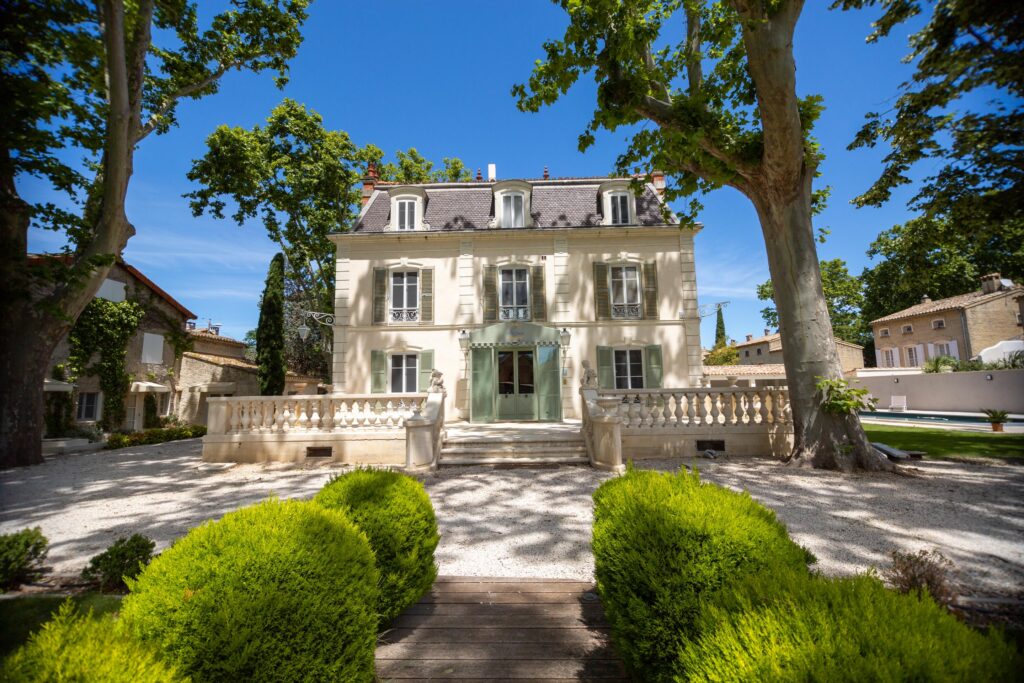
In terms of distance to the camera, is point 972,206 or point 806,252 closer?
point 972,206

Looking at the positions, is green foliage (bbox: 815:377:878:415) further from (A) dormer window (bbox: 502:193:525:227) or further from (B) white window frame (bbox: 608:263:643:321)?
(A) dormer window (bbox: 502:193:525:227)

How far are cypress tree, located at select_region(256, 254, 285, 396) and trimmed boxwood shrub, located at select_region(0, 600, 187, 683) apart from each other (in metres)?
19.7

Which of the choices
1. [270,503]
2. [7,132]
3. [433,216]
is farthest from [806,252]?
[433,216]

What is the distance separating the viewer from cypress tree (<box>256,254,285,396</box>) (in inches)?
730

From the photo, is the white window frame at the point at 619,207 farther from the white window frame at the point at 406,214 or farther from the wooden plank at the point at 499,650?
the wooden plank at the point at 499,650

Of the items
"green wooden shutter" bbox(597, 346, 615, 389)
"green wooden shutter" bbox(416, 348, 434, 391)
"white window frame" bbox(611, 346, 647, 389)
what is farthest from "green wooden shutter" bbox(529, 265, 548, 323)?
"green wooden shutter" bbox(416, 348, 434, 391)

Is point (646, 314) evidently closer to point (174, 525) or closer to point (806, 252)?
point (806, 252)

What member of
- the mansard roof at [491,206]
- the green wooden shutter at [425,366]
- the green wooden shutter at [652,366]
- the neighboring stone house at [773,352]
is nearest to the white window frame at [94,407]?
the mansard roof at [491,206]

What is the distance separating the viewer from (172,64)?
10422 millimetres

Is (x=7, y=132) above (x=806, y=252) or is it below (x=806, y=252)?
below

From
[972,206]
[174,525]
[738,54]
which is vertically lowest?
[174,525]

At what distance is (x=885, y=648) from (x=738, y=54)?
33.9 feet

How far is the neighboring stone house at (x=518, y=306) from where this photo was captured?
45.3 ft

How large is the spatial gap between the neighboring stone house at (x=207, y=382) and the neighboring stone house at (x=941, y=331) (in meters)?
31.2
